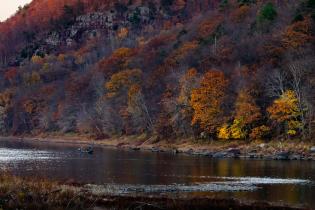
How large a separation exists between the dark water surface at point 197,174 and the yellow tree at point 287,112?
12.9 metres

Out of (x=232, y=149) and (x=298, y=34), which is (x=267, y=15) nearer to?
(x=298, y=34)

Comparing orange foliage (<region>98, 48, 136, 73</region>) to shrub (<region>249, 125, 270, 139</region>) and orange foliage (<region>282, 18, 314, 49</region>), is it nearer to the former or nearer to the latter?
orange foliage (<region>282, 18, 314, 49</region>)

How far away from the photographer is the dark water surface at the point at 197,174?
4963 cm

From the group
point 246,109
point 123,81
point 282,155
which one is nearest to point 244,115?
point 246,109

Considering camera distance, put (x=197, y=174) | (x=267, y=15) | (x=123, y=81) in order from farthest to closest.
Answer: (x=123, y=81) < (x=267, y=15) < (x=197, y=174)

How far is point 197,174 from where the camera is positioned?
6494cm

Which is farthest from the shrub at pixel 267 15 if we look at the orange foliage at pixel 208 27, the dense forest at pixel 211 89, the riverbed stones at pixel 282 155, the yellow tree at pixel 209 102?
the riverbed stones at pixel 282 155

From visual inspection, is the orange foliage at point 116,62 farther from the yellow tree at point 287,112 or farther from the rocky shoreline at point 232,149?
the yellow tree at point 287,112

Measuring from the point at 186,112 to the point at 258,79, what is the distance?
16794mm

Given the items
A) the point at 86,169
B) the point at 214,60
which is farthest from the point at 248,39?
the point at 86,169

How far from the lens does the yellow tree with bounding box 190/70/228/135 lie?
106500 millimetres

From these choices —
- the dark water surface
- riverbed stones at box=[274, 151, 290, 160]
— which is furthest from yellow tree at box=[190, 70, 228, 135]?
the dark water surface

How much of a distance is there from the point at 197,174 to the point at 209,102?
1755 inches

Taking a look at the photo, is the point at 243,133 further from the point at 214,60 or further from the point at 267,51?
the point at 214,60
